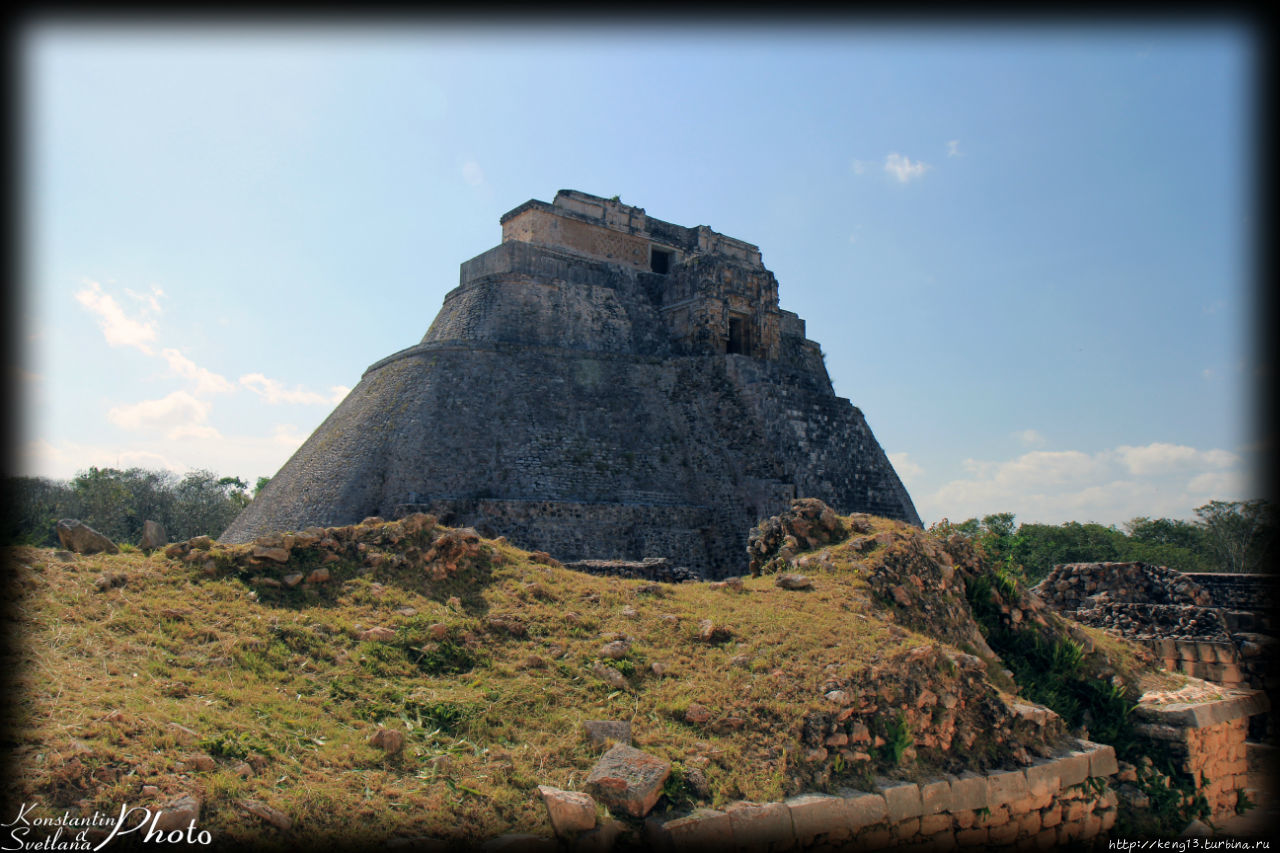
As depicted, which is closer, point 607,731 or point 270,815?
point 270,815

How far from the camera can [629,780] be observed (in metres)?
4.82

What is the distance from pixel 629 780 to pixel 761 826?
2.81ft

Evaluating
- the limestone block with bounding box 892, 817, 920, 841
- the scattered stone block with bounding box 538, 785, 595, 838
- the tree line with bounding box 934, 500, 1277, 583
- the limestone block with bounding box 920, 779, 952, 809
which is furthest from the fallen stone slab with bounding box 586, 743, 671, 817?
the tree line with bounding box 934, 500, 1277, 583

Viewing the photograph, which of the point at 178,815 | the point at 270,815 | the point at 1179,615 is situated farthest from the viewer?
the point at 1179,615

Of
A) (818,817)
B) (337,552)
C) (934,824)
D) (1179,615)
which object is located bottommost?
(934,824)

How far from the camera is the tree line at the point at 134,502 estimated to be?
24.8 m

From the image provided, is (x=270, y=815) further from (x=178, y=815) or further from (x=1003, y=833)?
(x=1003, y=833)

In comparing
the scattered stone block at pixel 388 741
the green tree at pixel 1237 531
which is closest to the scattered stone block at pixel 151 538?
the scattered stone block at pixel 388 741

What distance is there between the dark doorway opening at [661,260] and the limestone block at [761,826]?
20119 mm

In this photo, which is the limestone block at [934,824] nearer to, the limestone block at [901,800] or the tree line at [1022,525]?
the limestone block at [901,800]

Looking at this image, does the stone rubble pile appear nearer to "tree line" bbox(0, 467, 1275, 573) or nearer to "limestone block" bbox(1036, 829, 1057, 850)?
"limestone block" bbox(1036, 829, 1057, 850)

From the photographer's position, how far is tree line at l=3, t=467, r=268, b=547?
24844mm

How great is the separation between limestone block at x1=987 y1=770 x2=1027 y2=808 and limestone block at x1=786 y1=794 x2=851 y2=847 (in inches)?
55.0

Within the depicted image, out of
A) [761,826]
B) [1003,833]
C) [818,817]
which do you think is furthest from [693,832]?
[1003,833]
